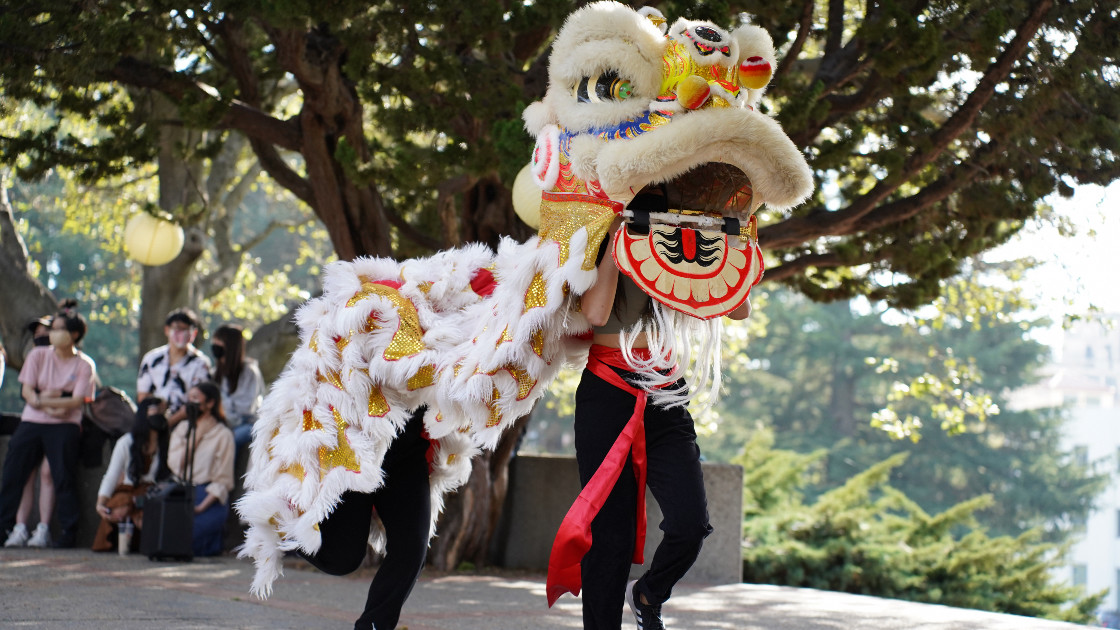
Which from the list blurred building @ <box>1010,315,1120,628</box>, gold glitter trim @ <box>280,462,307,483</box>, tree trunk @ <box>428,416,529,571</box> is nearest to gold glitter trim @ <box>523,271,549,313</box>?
gold glitter trim @ <box>280,462,307,483</box>

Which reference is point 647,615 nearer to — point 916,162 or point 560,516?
point 916,162

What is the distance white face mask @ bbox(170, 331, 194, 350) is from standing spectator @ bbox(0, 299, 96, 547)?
28.4 inches

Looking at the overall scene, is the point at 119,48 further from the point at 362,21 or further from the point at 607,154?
the point at 607,154

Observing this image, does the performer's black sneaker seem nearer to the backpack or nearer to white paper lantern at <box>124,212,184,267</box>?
the backpack

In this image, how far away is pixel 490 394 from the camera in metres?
3.52

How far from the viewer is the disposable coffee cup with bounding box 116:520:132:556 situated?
7.95 meters

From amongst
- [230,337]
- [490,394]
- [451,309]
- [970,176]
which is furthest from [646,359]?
[230,337]

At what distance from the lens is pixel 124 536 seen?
26.1ft

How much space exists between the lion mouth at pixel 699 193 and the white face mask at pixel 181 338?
5.29 meters

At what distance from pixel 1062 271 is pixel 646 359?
6418mm

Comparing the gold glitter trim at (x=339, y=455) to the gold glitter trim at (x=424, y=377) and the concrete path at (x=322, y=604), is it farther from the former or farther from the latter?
the concrete path at (x=322, y=604)

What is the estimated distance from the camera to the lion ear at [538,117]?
12.1 ft

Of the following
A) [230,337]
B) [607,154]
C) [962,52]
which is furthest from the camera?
[230,337]

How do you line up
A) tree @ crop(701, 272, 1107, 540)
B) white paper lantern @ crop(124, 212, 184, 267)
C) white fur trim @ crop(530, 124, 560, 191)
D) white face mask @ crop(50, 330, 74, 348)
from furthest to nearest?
1. tree @ crop(701, 272, 1107, 540)
2. white paper lantern @ crop(124, 212, 184, 267)
3. white face mask @ crop(50, 330, 74, 348)
4. white fur trim @ crop(530, 124, 560, 191)
